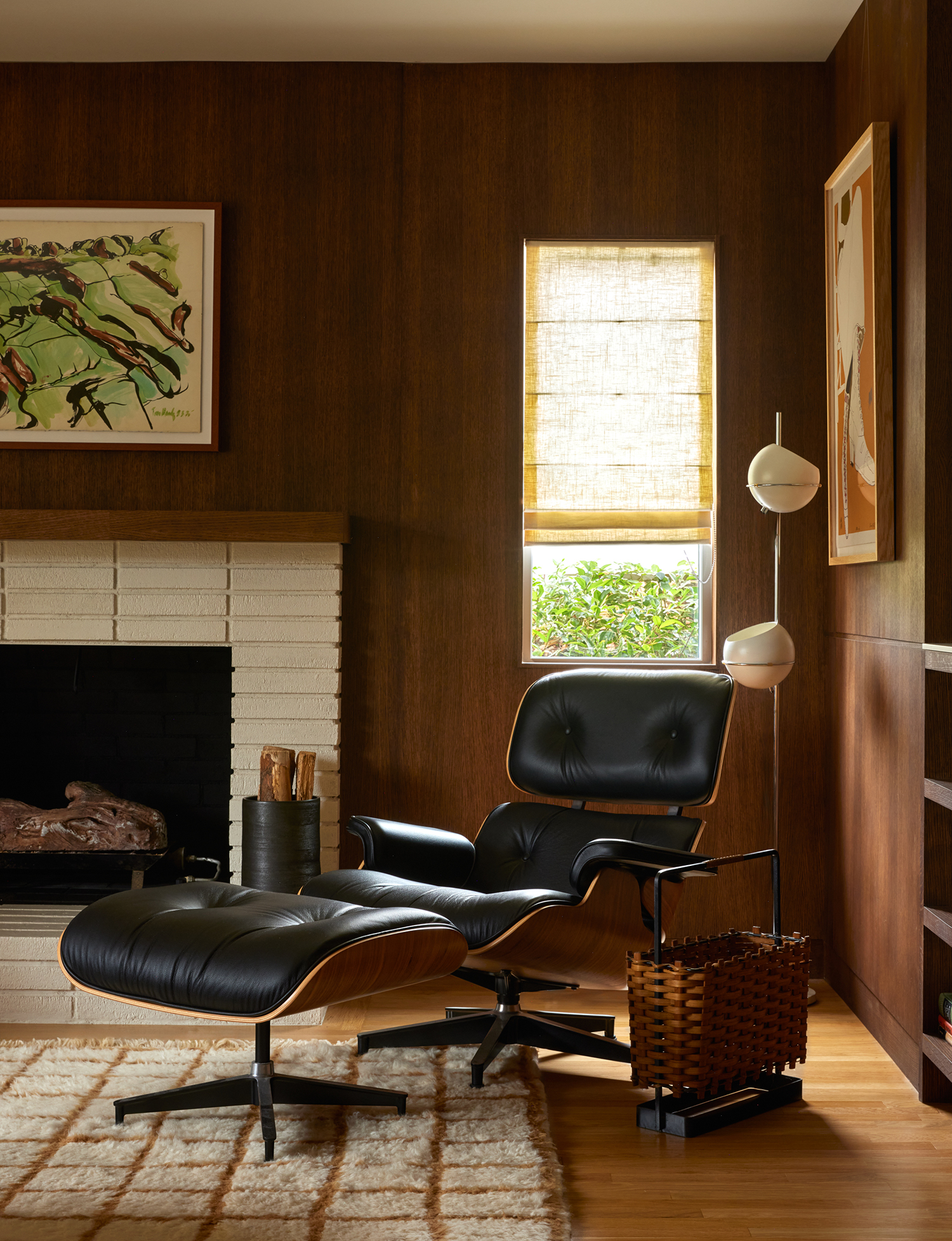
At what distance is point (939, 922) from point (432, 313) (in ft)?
7.59

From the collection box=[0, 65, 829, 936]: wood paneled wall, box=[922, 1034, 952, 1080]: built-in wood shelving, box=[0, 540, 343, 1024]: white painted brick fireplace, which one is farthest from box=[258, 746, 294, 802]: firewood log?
box=[922, 1034, 952, 1080]: built-in wood shelving

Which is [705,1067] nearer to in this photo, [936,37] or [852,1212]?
[852,1212]

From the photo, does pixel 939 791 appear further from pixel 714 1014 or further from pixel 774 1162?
pixel 774 1162

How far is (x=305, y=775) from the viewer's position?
12.2ft

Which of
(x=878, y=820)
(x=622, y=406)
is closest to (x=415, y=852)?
(x=878, y=820)

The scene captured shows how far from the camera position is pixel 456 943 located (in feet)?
8.36

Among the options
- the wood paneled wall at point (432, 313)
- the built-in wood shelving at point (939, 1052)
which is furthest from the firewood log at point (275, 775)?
the built-in wood shelving at point (939, 1052)

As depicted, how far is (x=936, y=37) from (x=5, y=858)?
3297 millimetres

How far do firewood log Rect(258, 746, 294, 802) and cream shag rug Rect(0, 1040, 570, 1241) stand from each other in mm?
841

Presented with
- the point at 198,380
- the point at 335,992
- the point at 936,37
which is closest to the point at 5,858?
the point at 198,380

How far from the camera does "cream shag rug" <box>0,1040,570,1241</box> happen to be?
2139 millimetres

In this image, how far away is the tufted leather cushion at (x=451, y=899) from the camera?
267 cm

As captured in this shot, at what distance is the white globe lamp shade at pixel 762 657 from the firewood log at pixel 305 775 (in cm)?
125

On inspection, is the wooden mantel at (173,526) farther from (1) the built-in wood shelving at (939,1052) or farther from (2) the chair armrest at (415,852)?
(1) the built-in wood shelving at (939,1052)
